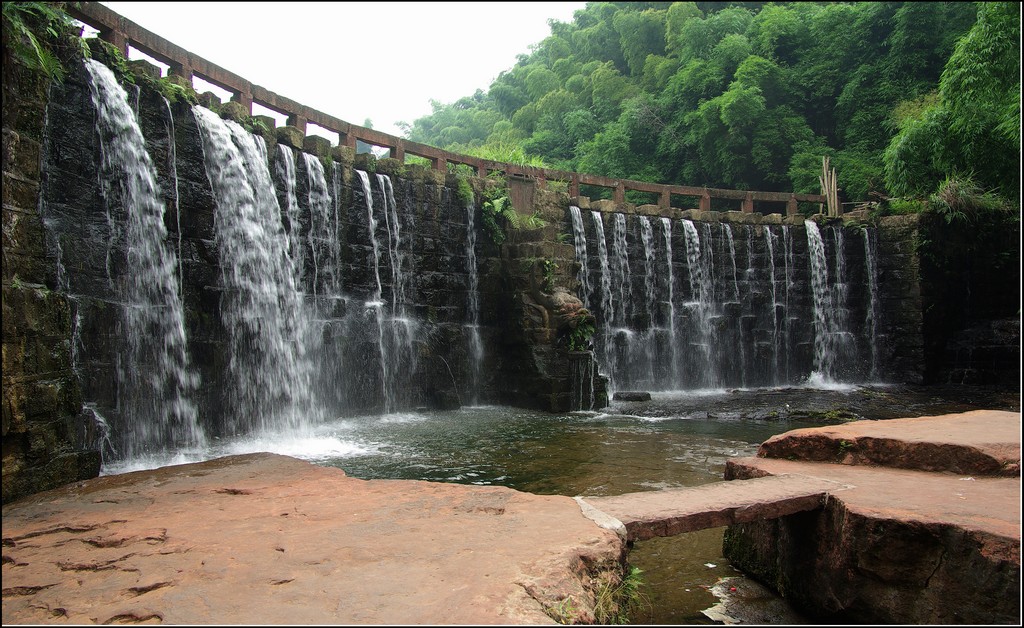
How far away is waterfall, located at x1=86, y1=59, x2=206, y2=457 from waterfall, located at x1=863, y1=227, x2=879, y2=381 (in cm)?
1660

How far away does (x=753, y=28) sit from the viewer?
28.1 meters

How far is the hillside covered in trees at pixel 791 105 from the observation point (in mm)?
16844

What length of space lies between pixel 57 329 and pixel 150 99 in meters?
4.65

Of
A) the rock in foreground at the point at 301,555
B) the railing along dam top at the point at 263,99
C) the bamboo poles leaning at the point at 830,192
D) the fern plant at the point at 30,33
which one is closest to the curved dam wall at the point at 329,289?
the fern plant at the point at 30,33

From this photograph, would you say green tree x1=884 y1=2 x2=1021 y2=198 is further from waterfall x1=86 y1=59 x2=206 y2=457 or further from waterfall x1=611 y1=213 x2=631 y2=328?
waterfall x1=86 y1=59 x2=206 y2=457

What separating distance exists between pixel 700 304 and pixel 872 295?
4804 mm

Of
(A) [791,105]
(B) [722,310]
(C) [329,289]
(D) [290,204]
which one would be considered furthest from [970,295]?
(D) [290,204]

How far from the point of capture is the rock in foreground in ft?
8.19

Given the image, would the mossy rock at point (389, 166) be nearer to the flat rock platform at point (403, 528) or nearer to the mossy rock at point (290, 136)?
the mossy rock at point (290, 136)

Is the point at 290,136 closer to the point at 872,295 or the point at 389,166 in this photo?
the point at 389,166

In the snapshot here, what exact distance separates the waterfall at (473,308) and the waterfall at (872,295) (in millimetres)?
11251

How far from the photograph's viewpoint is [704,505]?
3797mm

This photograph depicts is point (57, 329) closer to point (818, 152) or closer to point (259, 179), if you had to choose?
point (259, 179)

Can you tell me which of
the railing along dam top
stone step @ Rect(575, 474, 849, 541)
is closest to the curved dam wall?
the railing along dam top
